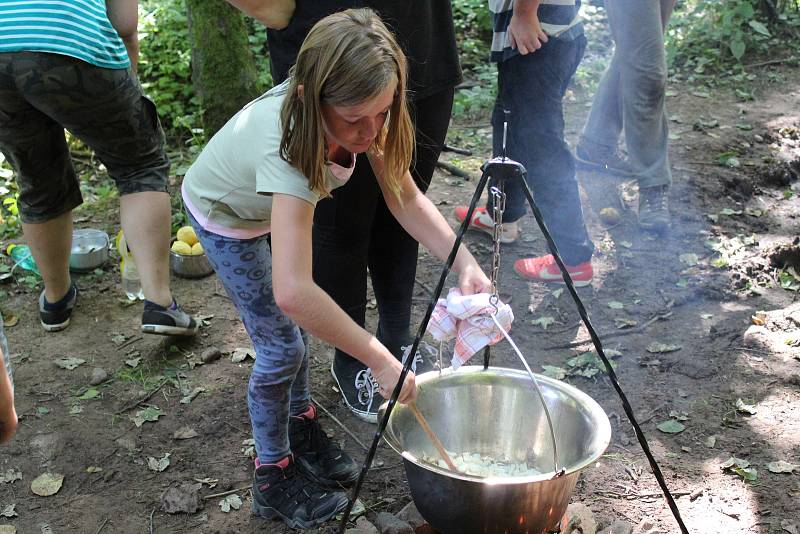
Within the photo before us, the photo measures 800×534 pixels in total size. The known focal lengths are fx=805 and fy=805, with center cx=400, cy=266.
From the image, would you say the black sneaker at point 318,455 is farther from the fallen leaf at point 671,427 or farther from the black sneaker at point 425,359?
the fallen leaf at point 671,427

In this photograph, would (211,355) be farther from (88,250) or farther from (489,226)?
(489,226)

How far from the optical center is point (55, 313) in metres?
4.02

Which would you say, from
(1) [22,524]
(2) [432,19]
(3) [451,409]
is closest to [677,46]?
(2) [432,19]

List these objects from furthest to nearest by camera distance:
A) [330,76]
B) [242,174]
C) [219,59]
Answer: [219,59] → [242,174] → [330,76]

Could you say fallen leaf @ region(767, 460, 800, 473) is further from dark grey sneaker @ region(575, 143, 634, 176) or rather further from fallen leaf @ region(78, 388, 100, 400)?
fallen leaf @ region(78, 388, 100, 400)

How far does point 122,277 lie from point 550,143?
236 centimetres

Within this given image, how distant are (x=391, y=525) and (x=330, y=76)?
A: 1.40m

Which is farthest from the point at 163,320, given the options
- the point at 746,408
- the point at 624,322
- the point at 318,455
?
the point at 746,408

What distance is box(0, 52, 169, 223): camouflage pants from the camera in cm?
321

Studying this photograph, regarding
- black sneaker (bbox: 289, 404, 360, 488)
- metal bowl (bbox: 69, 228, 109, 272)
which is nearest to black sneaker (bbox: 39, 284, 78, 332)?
metal bowl (bbox: 69, 228, 109, 272)

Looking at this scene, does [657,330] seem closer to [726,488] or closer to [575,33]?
[726,488]

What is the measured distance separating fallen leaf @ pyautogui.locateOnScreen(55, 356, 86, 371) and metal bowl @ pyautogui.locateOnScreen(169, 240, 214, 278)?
0.84 meters

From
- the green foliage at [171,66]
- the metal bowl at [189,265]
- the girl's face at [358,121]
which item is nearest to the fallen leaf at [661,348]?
the girl's face at [358,121]

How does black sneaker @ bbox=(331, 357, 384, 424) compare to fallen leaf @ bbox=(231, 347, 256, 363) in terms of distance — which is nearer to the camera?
black sneaker @ bbox=(331, 357, 384, 424)
